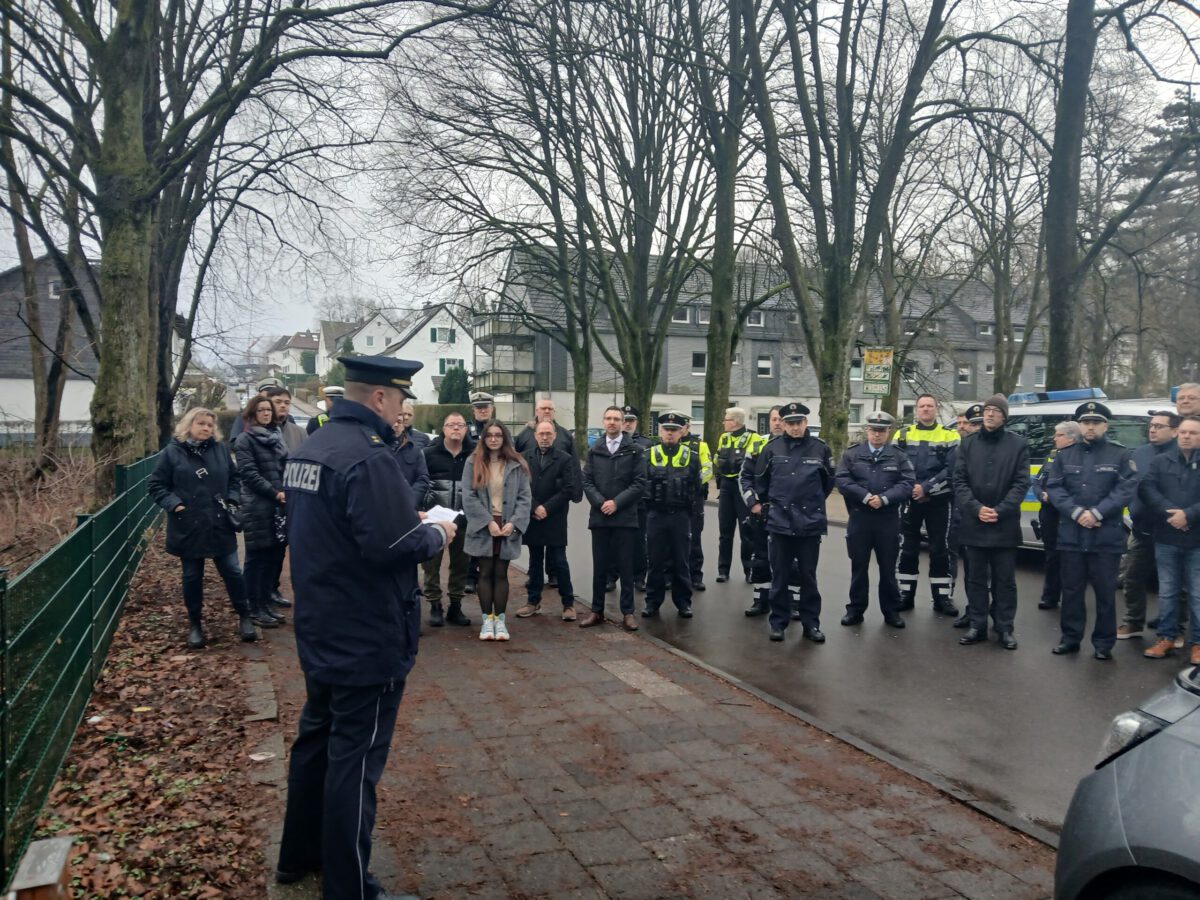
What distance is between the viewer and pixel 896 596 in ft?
28.0

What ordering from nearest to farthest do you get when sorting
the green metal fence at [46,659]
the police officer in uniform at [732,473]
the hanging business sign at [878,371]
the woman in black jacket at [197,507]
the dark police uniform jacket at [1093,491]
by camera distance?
the green metal fence at [46,659] → the woman in black jacket at [197,507] → the dark police uniform jacket at [1093,491] → the police officer in uniform at [732,473] → the hanging business sign at [878,371]

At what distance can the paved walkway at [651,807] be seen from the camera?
3.69 meters

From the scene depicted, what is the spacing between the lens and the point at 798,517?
8070mm

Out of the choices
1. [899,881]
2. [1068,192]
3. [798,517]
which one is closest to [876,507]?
[798,517]

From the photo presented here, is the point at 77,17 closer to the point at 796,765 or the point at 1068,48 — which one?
the point at 796,765

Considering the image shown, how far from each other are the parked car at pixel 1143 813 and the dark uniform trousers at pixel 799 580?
17.1 ft

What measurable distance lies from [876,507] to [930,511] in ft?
4.57

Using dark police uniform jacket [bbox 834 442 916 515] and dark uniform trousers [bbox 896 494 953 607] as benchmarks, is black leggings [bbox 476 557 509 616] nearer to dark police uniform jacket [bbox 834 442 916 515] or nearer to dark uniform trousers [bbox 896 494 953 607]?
dark police uniform jacket [bbox 834 442 916 515]

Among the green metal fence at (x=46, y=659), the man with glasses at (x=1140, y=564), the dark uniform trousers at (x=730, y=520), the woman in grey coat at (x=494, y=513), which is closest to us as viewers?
the green metal fence at (x=46, y=659)

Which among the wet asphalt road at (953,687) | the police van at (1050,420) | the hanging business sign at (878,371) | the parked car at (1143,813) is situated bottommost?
the wet asphalt road at (953,687)

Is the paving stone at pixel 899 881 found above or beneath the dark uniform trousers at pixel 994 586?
beneath

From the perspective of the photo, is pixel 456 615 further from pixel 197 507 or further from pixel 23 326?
pixel 23 326

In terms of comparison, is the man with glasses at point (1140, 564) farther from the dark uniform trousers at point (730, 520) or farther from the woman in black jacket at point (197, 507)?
the woman in black jacket at point (197, 507)

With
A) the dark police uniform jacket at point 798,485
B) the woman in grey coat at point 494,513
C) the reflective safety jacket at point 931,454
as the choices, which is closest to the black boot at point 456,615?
the woman in grey coat at point 494,513
